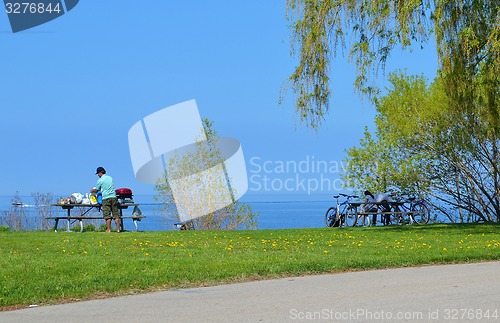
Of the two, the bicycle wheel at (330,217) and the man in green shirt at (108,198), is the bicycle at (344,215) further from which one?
the man in green shirt at (108,198)

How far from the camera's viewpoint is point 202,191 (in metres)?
30.9

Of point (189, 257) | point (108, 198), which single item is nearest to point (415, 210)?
point (108, 198)

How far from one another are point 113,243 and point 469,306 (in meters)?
10.4

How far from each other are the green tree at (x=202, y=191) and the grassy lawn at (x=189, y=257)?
9528mm

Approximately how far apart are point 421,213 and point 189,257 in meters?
17.0

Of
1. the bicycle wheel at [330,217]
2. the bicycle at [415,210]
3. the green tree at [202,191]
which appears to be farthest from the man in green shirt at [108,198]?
the bicycle at [415,210]

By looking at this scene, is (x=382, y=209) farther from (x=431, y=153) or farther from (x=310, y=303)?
(x=310, y=303)

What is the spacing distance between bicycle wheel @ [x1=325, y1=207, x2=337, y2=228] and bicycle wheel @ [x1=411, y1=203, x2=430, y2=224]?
294 cm

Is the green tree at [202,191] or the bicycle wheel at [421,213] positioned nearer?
the bicycle wheel at [421,213]

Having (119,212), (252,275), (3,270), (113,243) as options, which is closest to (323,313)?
(252,275)

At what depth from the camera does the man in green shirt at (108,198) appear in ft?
75.8

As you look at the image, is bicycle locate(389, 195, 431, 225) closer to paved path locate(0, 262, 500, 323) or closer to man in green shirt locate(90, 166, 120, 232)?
man in green shirt locate(90, 166, 120, 232)

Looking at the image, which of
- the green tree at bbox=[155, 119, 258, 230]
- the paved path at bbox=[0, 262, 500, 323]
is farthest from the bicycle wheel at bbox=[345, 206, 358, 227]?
the paved path at bbox=[0, 262, 500, 323]

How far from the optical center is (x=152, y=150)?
3102 cm
